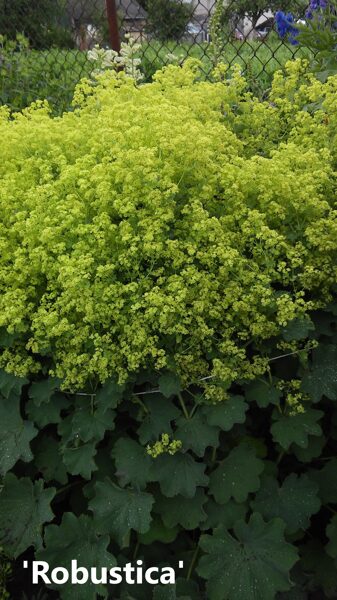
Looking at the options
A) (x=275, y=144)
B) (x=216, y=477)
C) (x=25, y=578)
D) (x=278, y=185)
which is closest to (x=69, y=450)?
(x=216, y=477)

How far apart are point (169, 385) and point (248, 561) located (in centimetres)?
59

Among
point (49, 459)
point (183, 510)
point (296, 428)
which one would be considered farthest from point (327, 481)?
point (49, 459)

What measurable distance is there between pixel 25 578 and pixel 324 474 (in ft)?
4.02

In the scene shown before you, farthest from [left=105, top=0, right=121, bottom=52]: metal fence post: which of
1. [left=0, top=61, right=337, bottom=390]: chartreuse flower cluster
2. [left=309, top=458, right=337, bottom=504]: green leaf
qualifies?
[left=309, top=458, right=337, bottom=504]: green leaf

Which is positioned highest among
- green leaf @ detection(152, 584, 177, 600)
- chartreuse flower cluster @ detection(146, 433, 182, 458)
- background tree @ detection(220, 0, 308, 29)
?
background tree @ detection(220, 0, 308, 29)

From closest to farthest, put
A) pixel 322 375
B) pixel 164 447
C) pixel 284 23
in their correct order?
pixel 164 447 → pixel 322 375 → pixel 284 23

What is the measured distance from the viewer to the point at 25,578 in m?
2.63

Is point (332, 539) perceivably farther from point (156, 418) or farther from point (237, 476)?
point (156, 418)

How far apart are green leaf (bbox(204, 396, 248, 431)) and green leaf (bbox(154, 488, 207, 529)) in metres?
0.27

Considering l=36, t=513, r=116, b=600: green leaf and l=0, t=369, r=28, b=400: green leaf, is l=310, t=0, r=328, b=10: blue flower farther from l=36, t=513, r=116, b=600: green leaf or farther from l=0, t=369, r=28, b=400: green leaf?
l=36, t=513, r=116, b=600: green leaf

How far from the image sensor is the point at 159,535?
7.55ft

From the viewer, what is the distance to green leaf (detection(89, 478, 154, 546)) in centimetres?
216

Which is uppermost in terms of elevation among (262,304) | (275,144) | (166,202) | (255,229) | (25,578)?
(275,144)

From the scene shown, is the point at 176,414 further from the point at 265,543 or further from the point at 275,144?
the point at 275,144
